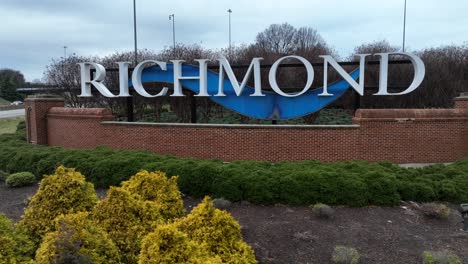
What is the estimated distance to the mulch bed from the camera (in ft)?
16.8

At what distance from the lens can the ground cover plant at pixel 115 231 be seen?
3.30 m

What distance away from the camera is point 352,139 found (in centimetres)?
1105

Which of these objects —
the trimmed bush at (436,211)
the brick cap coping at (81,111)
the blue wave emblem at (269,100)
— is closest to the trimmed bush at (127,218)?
the trimmed bush at (436,211)

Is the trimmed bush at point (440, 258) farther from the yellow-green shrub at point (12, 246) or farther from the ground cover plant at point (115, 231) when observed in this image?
the yellow-green shrub at point (12, 246)

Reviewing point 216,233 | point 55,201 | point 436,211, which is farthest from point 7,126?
point 436,211

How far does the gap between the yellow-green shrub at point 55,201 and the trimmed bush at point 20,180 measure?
4.99 metres

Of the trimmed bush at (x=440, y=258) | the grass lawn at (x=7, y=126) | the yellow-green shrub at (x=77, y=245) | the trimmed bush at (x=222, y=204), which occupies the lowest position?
the grass lawn at (x=7, y=126)

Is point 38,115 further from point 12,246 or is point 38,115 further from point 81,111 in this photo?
point 12,246

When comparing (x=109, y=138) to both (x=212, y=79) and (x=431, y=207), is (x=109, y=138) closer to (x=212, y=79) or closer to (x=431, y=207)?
(x=212, y=79)

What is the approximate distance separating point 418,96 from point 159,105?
11935 millimetres

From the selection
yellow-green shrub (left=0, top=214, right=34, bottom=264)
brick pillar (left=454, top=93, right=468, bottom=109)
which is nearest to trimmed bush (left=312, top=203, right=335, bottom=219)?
yellow-green shrub (left=0, top=214, right=34, bottom=264)

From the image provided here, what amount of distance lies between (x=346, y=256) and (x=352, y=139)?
665 centimetres

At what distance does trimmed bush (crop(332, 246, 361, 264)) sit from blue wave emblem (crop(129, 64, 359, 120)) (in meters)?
7.48

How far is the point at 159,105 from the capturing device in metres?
17.4
